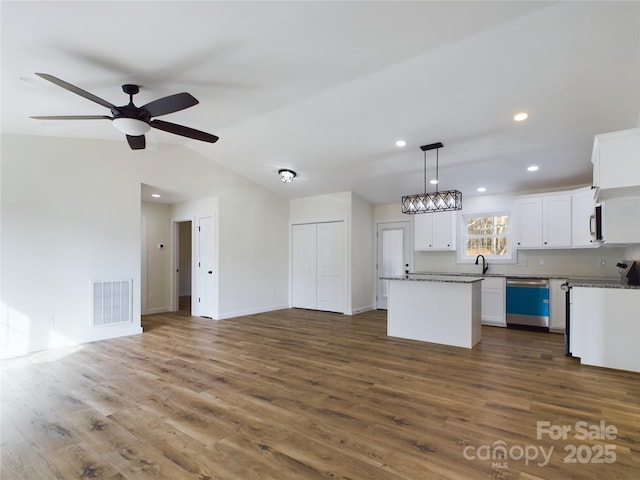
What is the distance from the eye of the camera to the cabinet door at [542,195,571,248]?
18.2 ft

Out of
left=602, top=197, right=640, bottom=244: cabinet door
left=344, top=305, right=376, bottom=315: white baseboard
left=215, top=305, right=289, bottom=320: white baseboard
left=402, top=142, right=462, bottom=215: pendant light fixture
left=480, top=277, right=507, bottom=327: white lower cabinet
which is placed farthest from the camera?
left=344, top=305, right=376, bottom=315: white baseboard

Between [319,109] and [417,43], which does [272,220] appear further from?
[417,43]

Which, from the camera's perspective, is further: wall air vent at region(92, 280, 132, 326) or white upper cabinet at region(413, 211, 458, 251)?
white upper cabinet at region(413, 211, 458, 251)

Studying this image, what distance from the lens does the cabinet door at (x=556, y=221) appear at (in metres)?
5.55

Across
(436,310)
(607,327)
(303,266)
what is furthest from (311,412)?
(303,266)

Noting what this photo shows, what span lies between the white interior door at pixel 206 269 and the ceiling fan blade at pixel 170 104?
383cm

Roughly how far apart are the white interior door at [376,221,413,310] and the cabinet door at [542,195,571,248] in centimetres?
255

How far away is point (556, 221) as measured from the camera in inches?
223

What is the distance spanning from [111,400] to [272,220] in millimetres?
5209

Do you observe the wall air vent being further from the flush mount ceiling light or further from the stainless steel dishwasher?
the stainless steel dishwasher

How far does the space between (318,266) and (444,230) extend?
9.42 ft

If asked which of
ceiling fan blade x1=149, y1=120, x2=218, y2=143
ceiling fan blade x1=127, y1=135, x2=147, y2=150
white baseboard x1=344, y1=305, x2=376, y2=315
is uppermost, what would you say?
ceiling fan blade x1=149, y1=120, x2=218, y2=143

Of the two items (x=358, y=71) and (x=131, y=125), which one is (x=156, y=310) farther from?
(x=358, y=71)

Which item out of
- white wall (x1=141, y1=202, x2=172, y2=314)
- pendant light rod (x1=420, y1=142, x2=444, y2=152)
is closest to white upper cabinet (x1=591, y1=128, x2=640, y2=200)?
pendant light rod (x1=420, y1=142, x2=444, y2=152)
